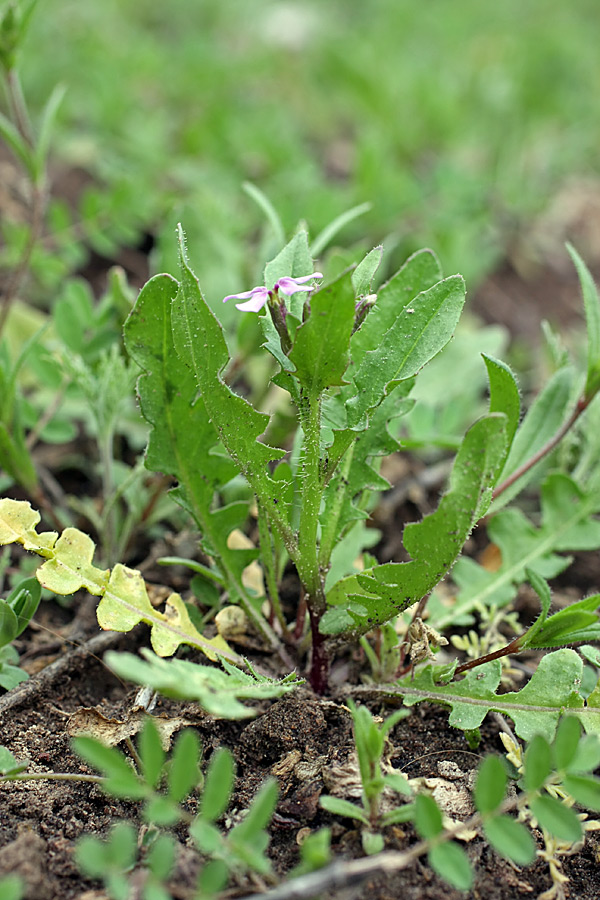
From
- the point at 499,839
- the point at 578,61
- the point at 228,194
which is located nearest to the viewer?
the point at 499,839

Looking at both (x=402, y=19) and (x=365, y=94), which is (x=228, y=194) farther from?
(x=402, y=19)

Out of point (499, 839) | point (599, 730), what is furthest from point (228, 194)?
point (499, 839)

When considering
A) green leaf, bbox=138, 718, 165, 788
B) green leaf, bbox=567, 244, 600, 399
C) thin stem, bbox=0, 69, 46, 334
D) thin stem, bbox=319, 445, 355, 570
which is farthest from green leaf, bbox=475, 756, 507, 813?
thin stem, bbox=0, 69, 46, 334

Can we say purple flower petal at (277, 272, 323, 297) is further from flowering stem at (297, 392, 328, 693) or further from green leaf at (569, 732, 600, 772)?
green leaf at (569, 732, 600, 772)

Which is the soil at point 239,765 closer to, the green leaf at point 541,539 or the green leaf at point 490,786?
the green leaf at point 490,786

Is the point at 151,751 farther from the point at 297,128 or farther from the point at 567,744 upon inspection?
the point at 297,128

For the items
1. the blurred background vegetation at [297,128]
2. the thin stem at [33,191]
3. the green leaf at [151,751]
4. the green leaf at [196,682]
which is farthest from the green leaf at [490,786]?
the thin stem at [33,191]
